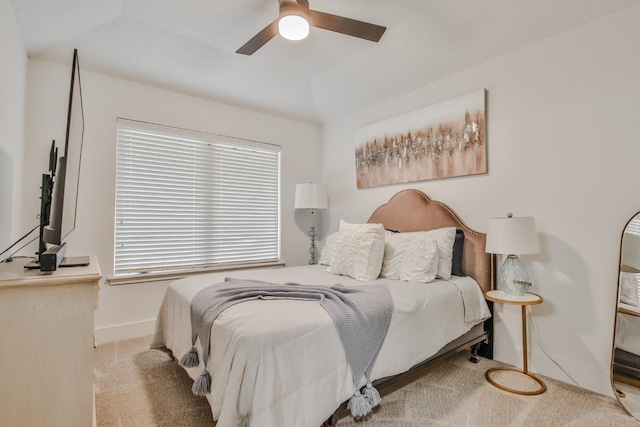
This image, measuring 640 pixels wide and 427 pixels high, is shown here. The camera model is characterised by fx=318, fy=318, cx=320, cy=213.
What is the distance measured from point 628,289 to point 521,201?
0.86m

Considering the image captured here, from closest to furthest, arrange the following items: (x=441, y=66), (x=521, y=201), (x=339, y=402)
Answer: (x=339, y=402) → (x=521, y=201) → (x=441, y=66)

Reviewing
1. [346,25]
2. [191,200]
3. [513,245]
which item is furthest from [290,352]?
[191,200]

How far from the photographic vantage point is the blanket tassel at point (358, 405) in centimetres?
161

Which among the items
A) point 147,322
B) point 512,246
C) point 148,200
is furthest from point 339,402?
point 148,200

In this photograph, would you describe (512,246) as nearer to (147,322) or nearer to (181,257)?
(181,257)

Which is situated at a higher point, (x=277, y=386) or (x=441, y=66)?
(x=441, y=66)

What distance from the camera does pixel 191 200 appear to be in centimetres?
352

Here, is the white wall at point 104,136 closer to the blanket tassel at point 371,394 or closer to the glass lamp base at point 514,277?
the blanket tassel at point 371,394

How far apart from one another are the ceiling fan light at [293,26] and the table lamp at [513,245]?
73.1 inches

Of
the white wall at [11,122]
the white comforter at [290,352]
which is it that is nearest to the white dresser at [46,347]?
Answer: the white comforter at [290,352]

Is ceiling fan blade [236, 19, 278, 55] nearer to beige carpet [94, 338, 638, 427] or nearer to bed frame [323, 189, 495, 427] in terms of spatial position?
bed frame [323, 189, 495, 427]

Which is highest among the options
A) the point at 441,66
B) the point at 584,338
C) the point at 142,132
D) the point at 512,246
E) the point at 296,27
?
the point at 441,66

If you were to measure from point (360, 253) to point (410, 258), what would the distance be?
1.36 feet

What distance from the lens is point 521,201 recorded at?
2.55m
